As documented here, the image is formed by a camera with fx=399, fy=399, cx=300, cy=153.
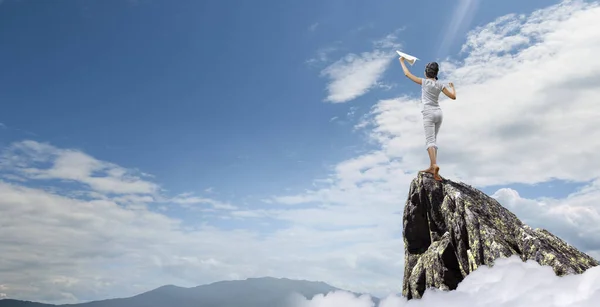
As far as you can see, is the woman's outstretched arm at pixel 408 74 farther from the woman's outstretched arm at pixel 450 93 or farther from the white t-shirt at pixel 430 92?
the woman's outstretched arm at pixel 450 93

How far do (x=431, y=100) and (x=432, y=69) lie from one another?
1277 mm

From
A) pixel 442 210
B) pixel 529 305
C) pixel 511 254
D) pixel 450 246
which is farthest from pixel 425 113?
pixel 529 305

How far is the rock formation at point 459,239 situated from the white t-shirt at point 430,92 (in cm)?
314

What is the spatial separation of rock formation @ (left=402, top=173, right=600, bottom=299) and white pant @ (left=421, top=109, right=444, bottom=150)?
70.9 inches

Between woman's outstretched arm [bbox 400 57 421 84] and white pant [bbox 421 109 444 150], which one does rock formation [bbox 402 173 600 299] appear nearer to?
white pant [bbox 421 109 444 150]

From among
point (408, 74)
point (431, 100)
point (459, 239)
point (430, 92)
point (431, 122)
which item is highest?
point (408, 74)

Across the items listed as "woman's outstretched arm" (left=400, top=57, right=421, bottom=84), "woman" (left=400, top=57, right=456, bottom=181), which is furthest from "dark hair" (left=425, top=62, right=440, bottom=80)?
"woman's outstretched arm" (left=400, top=57, right=421, bottom=84)

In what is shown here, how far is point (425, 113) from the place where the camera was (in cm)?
1681

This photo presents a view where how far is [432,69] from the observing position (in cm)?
1658

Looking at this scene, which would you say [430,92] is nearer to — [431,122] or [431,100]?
[431,100]

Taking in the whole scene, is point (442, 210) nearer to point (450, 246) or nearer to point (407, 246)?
point (450, 246)

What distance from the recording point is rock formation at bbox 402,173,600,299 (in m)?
12.7

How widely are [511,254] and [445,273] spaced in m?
2.88

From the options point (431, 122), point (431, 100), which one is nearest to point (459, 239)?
point (431, 122)
